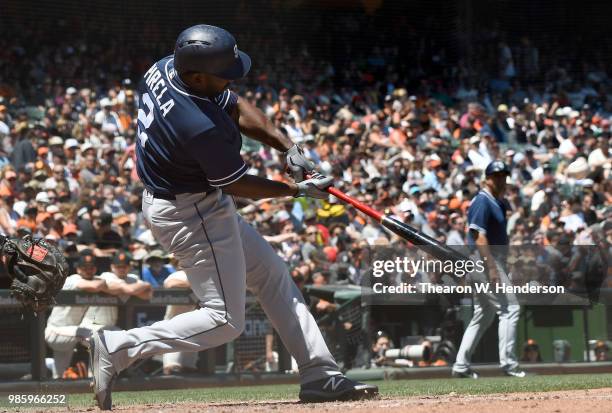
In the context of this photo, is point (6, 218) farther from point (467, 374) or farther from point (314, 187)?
point (314, 187)

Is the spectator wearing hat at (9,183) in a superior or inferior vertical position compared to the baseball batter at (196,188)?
superior

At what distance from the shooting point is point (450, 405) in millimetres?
5039

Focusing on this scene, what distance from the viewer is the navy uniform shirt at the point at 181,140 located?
4843mm

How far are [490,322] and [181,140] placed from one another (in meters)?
4.15

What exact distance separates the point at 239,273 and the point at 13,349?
3.56m

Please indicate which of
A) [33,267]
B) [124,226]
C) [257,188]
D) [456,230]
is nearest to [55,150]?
[124,226]

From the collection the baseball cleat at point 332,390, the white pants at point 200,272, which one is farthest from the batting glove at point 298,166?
the baseball cleat at point 332,390

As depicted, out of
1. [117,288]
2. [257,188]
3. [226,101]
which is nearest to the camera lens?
[257,188]

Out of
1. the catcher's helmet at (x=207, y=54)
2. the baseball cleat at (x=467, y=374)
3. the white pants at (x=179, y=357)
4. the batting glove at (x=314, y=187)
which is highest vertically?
the catcher's helmet at (x=207, y=54)

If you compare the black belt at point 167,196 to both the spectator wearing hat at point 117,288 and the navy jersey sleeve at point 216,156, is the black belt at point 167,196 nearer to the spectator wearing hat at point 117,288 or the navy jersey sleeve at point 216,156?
the navy jersey sleeve at point 216,156

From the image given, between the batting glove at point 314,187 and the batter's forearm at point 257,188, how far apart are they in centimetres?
3

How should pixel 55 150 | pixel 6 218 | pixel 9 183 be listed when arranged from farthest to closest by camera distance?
pixel 55 150 → pixel 9 183 → pixel 6 218

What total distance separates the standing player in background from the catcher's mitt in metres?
3.69

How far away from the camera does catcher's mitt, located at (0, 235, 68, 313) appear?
218 inches
